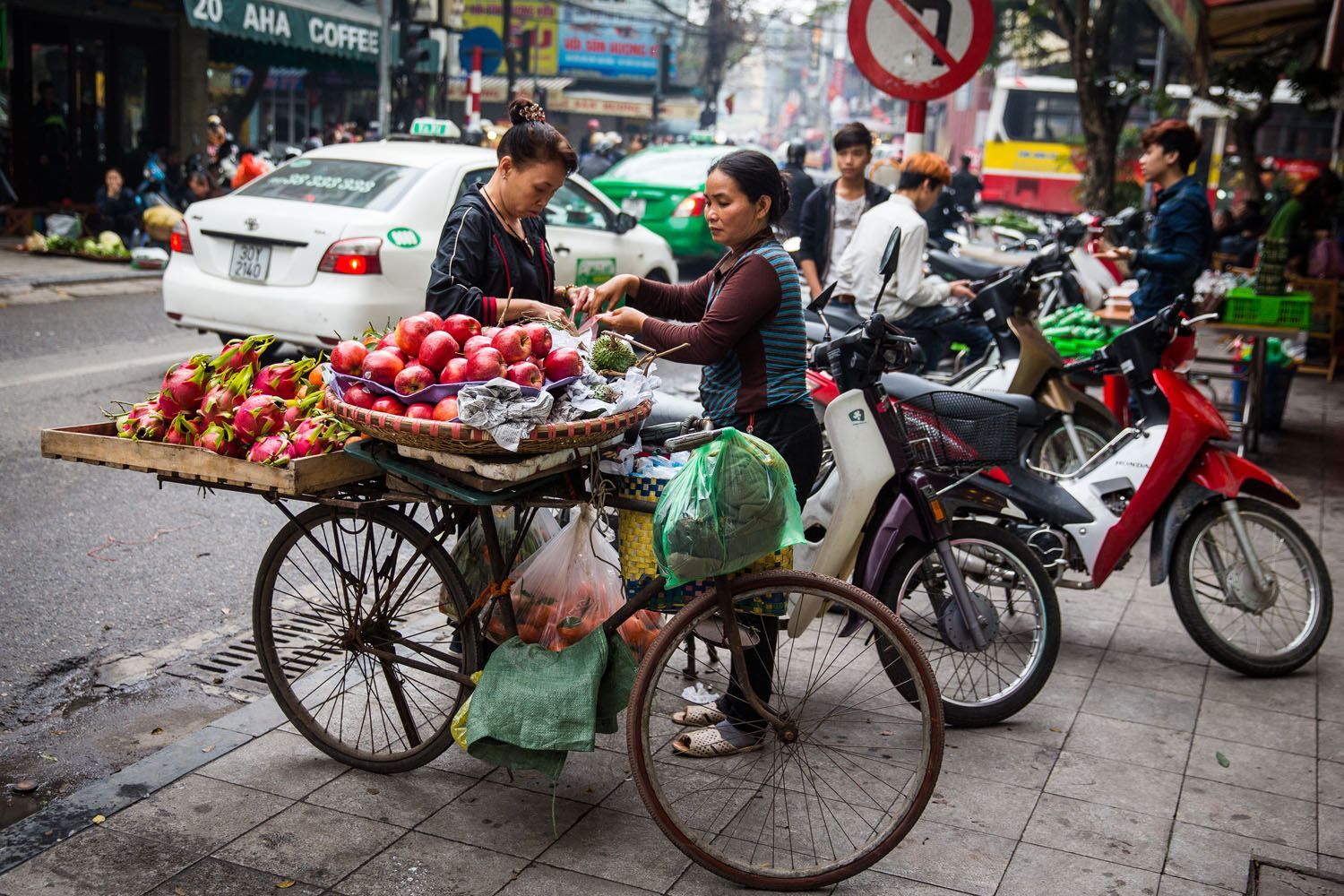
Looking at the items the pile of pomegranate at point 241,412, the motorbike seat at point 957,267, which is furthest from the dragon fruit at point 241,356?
the motorbike seat at point 957,267

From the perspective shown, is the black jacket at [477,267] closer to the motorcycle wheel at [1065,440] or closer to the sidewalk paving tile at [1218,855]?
the sidewalk paving tile at [1218,855]

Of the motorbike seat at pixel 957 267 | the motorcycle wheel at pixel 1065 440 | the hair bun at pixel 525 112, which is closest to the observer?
the hair bun at pixel 525 112

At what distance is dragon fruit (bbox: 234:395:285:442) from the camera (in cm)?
322

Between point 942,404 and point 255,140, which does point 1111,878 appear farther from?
point 255,140

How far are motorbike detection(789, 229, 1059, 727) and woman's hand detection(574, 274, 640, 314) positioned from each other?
2.06 feet

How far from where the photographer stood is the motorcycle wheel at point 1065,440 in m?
6.19

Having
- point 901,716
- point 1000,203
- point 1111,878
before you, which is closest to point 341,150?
point 901,716

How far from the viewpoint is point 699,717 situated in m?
3.97

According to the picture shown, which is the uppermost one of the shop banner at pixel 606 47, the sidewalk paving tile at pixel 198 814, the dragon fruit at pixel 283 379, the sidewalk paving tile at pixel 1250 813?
the shop banner at pixel 606 47

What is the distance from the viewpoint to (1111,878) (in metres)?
3.17

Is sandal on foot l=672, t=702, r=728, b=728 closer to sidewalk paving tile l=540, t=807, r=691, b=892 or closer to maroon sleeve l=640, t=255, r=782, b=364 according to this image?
sidewalk paving tile l=540, t=807, r=691, b=892

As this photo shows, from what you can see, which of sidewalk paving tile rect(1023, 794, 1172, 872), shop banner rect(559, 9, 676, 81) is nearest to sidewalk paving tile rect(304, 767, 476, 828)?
sidewalk paving tile rect(1023, 794, 1172, 872)

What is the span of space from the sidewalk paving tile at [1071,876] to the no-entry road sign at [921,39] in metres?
3.89

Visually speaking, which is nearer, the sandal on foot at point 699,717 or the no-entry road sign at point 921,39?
the sandal on foot at point 699,717
